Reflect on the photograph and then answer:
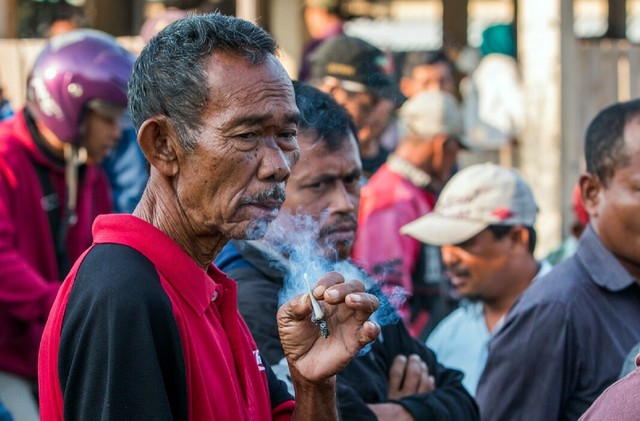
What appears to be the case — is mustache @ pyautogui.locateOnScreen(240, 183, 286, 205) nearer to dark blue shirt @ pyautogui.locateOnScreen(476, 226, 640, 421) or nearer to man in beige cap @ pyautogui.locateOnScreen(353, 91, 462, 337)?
dark blue shirt @ pyautogui.locateOnScreen(476, 226, 640, 421)

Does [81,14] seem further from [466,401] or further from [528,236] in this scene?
[466,401]

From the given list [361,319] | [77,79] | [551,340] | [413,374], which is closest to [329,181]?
[413,374]

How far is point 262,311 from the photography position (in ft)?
11.2

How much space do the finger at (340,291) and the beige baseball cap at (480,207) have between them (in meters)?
2.93

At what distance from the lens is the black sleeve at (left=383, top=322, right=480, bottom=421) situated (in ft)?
11.8

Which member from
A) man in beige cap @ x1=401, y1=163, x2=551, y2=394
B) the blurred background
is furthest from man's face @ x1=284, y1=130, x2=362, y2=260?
the blurred background

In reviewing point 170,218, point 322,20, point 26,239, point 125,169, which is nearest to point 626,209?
point 170,218

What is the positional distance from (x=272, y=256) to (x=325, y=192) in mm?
358

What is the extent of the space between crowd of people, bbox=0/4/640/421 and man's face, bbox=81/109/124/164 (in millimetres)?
12

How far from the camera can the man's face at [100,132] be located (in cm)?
608

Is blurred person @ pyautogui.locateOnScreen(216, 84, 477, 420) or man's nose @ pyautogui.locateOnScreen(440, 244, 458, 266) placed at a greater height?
blurred person @ pyautogui.locateOnScreen(216, 84, 477, 420)

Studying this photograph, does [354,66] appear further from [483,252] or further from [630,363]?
[630,363]

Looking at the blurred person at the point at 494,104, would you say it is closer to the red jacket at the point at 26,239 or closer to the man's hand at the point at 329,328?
the red jacket at the point at 26,239

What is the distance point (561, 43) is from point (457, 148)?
152 centimetres
